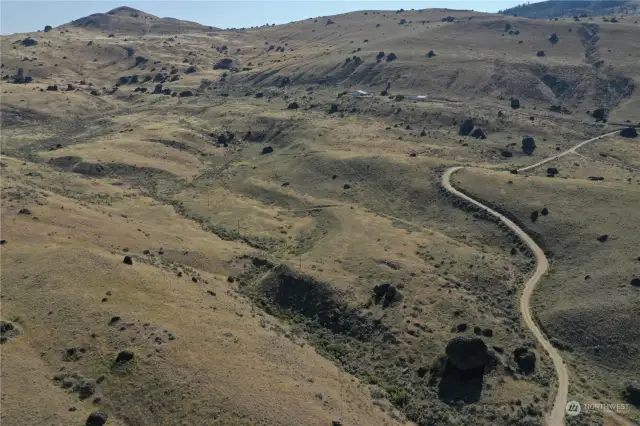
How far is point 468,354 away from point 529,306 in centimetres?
2153

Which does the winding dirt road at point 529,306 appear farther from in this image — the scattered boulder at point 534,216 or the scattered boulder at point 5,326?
the scattered boulder at point 5,326

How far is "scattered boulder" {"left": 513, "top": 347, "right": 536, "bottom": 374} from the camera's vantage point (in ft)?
191

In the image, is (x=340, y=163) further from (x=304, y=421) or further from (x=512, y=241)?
(x=304, y=421)

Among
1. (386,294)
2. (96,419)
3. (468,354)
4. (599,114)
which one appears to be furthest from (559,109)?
(96,419)

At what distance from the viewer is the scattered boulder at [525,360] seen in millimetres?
58156

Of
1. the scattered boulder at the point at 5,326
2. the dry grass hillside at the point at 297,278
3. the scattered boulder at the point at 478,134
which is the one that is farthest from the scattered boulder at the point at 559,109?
the scattered boulder at the point at 5,326

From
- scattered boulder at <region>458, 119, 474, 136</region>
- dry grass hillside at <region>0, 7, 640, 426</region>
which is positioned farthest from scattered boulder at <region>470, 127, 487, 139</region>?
scattered boulder at <region>458, 119, 474, 136</region>

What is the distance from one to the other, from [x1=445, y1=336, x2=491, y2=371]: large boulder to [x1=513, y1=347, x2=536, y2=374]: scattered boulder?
3.99m

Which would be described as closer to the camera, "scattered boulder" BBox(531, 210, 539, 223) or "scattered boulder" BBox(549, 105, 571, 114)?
"scattered boulder" BBox(531, 210, 539, 223)

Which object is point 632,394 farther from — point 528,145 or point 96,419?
point 528,145

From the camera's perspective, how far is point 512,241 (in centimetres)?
9131

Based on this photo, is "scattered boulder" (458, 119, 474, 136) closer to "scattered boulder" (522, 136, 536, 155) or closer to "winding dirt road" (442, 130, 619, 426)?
"scattered boulder" (522, 136, 536, 155)

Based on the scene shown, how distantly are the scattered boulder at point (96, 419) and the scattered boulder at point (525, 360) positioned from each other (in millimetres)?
44253

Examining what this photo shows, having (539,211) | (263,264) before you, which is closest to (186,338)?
(263,264)
